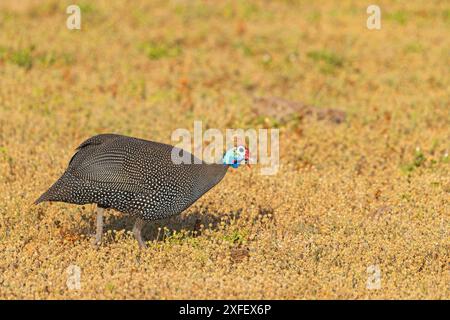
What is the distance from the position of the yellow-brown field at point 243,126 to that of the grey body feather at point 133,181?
0.34 m

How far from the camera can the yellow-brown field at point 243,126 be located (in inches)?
250

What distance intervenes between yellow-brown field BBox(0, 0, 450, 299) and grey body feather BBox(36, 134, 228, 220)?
1.11 ft

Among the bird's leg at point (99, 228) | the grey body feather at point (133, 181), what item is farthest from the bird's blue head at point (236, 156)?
the bird's leg at point (99, 228)

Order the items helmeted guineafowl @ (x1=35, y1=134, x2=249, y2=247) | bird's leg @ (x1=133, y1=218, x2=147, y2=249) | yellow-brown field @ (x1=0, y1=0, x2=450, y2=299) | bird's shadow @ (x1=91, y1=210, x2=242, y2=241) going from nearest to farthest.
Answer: yellow-brown field @ (x1=0, y1=0, x2=450, y2=299)
helmeted guineafowl @ (x1=35, y1=134, x2=249, y2=247)
bird's leg @ (x1=133, y1=218, x2=147, y2=249)
bird's shadow @ (x1=91, y1=210, x2=242, y2=241)

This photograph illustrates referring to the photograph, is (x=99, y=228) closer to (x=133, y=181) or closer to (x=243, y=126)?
(x=133, y=181)

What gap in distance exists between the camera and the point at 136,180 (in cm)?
666

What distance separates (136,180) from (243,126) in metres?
3.94

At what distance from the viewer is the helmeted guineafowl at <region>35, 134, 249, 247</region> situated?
6625 millimetres

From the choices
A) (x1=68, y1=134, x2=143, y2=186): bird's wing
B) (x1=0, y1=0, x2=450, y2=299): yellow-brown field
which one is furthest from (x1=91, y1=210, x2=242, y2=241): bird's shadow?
(x1=68, y1=134, x2=143, y2=186): bird's wing

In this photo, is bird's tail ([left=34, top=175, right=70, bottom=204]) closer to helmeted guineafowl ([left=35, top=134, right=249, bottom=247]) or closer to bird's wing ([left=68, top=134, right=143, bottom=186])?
helmeted guineafowl ([left=35, top=134, right=249, bottom=247])

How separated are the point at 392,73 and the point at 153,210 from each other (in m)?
7.25

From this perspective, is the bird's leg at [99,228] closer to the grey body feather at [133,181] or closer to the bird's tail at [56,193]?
the grey body feather at [133,181]
